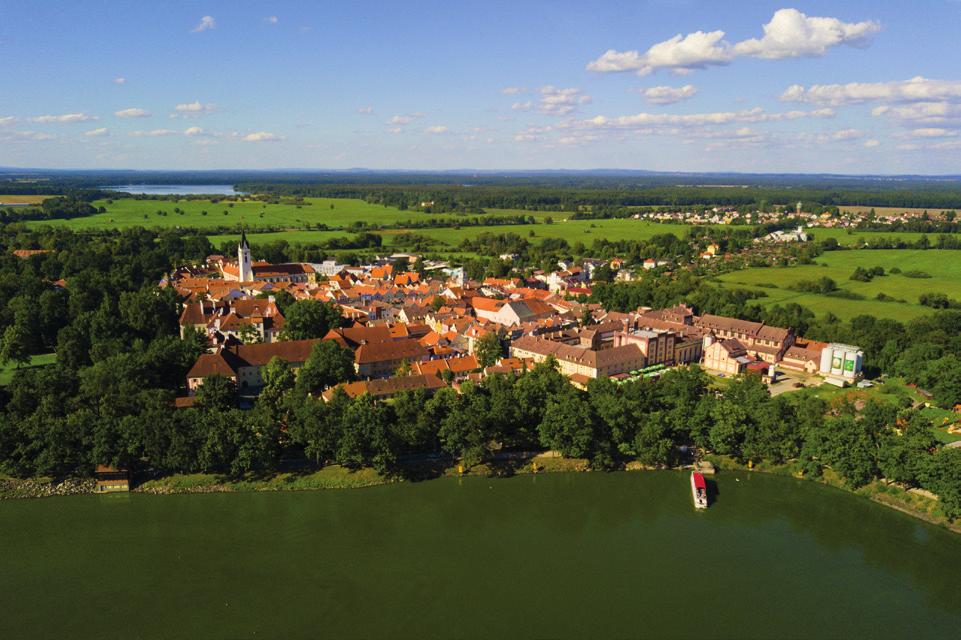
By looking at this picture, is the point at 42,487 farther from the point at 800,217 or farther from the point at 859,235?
the point at 800,217

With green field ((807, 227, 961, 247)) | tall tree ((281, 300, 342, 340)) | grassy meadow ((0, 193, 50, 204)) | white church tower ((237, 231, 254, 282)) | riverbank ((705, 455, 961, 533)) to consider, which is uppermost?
grassy meadow ((0, 193, 50, 204))

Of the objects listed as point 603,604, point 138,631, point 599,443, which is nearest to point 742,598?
point 603,604

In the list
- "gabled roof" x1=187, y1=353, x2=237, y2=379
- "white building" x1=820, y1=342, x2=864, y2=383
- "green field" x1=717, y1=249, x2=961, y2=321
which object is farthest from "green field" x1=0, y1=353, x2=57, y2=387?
"green field" x1=717, y1=249, x2=961, y2=321

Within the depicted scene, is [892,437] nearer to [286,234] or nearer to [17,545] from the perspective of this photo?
[17,545]

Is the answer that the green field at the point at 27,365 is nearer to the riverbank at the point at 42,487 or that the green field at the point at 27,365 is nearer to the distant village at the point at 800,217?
the riverbank at the point at 42,487

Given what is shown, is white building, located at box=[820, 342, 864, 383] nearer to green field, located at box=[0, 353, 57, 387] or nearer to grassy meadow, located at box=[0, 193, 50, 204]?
green field, located at box=[0, 353, 57, 387]

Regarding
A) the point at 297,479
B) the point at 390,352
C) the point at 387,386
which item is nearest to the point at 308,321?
the point at 390,352
